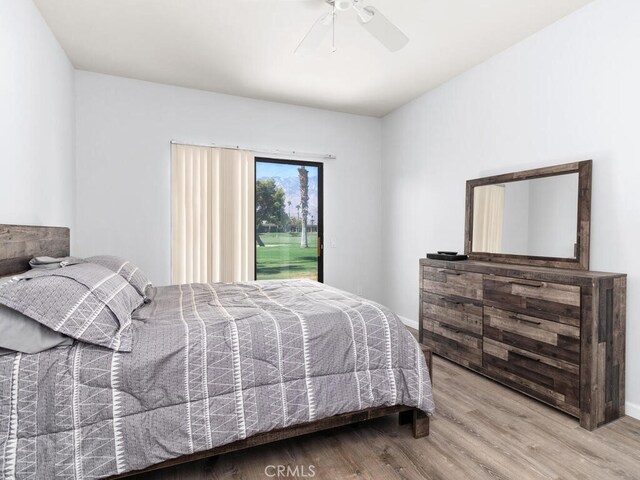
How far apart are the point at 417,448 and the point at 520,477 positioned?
0.47 m

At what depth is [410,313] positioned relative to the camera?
13.9 ft

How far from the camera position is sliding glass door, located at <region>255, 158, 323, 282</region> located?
14.1ft

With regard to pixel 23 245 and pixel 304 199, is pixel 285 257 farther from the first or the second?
pixel 23 245

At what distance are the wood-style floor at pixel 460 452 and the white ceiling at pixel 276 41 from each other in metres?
2.69

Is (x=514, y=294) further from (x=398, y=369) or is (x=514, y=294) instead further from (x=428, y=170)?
(x=428, y=170)

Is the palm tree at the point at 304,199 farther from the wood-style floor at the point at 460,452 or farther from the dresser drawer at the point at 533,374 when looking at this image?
the wood-style floor at the point at 460,452

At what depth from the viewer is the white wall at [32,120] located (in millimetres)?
1987

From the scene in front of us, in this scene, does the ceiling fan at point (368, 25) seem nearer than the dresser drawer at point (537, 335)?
Yes

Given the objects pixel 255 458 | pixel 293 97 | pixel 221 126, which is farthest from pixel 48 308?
pixel 293 97

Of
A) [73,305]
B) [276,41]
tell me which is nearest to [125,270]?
[73,305]

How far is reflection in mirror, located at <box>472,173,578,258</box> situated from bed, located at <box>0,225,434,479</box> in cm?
139

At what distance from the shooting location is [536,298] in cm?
238

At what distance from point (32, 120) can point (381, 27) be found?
2.32 metres

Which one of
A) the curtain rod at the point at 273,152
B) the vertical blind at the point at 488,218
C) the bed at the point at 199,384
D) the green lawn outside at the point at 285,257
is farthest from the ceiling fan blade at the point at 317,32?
the green lawn outside at the point at 285,257
